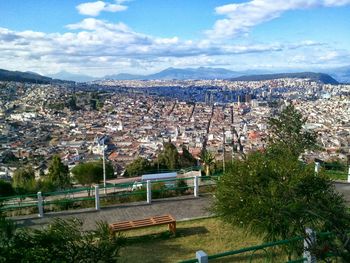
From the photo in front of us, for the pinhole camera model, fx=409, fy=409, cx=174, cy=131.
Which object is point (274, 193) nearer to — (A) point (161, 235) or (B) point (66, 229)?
(A) point (161, 235)

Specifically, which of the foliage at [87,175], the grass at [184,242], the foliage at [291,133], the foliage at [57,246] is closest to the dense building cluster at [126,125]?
the foliage at [87,175]

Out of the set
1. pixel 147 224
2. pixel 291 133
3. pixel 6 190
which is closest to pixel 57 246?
pixel 147 224

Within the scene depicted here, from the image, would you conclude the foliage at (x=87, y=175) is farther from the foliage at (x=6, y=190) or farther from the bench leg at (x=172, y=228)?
the bench leg at (x=172, y=228)

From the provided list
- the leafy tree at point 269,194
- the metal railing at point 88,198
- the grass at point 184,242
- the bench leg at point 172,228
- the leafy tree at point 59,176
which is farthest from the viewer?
the leafy tree at point 59,176

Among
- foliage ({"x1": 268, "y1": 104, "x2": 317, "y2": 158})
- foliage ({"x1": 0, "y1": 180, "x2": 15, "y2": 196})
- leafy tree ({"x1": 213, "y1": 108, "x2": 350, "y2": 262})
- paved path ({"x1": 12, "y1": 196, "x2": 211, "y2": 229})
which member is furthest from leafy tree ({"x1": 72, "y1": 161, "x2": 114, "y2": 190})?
leafy tree ({"x1": 213, "y1": 108, "x2": 350, "y2": 262})

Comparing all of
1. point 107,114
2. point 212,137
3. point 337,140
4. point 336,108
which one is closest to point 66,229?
point 337,140

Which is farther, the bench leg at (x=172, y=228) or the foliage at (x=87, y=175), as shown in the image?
the foliage at (x=87, y=175)
